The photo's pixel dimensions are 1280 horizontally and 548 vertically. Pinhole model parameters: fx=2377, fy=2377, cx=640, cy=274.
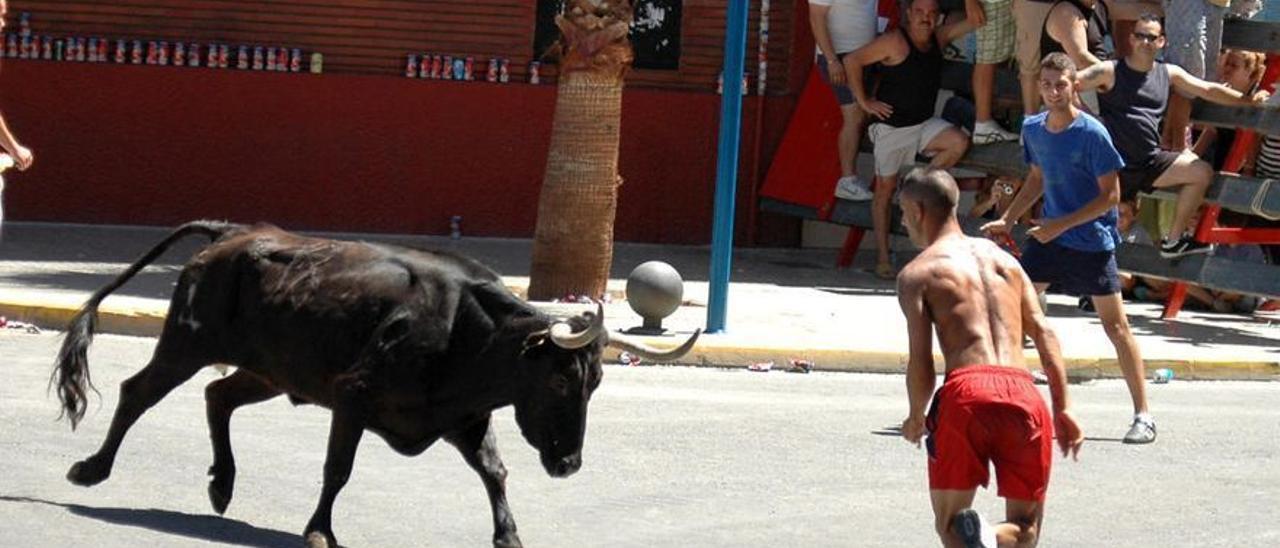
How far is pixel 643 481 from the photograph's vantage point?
9.85 meters

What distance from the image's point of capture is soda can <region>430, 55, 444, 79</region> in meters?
18.3

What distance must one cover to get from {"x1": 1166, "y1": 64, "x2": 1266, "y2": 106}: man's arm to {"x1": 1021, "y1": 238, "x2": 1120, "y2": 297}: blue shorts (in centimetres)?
399

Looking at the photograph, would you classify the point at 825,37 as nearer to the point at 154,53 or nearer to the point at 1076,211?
the point at 154,53

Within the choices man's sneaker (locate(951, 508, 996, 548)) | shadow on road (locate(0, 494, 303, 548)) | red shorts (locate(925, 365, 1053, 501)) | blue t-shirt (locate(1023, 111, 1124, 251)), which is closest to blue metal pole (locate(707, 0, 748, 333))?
blue t-shirt (locate(1023, 111, 1124, 251))

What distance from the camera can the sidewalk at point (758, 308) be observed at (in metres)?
13.7

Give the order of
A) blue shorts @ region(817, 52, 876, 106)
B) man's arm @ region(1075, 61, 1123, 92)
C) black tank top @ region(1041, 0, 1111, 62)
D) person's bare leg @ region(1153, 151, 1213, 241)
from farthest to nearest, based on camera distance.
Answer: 1. blue shorts @ region(817, 52, 876, 106)
2. black tank top @ region(1041, 0, 1111, 62)
3. person's bare leg @ region(1153, 151, 1213, 241)
4. man's arm @ region(1075, 61, 1123, 92)

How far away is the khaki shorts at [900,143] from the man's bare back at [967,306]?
9980mm

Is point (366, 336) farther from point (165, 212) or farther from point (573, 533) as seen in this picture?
point (165, 212)

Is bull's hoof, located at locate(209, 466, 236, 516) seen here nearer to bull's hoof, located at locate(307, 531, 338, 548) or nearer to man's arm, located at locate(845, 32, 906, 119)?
bull's hoof, located at locate(307, 531, 338, 548)

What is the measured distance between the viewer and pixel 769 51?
744 inches

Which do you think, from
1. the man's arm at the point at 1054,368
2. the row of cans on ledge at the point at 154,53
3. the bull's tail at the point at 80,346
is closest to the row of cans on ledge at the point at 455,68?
the row of cans on ledge at the point at 154,53

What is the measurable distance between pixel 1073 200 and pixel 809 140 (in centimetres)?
750

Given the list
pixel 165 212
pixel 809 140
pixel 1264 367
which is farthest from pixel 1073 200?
pixel 165 212

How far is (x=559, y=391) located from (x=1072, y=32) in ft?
26.8
